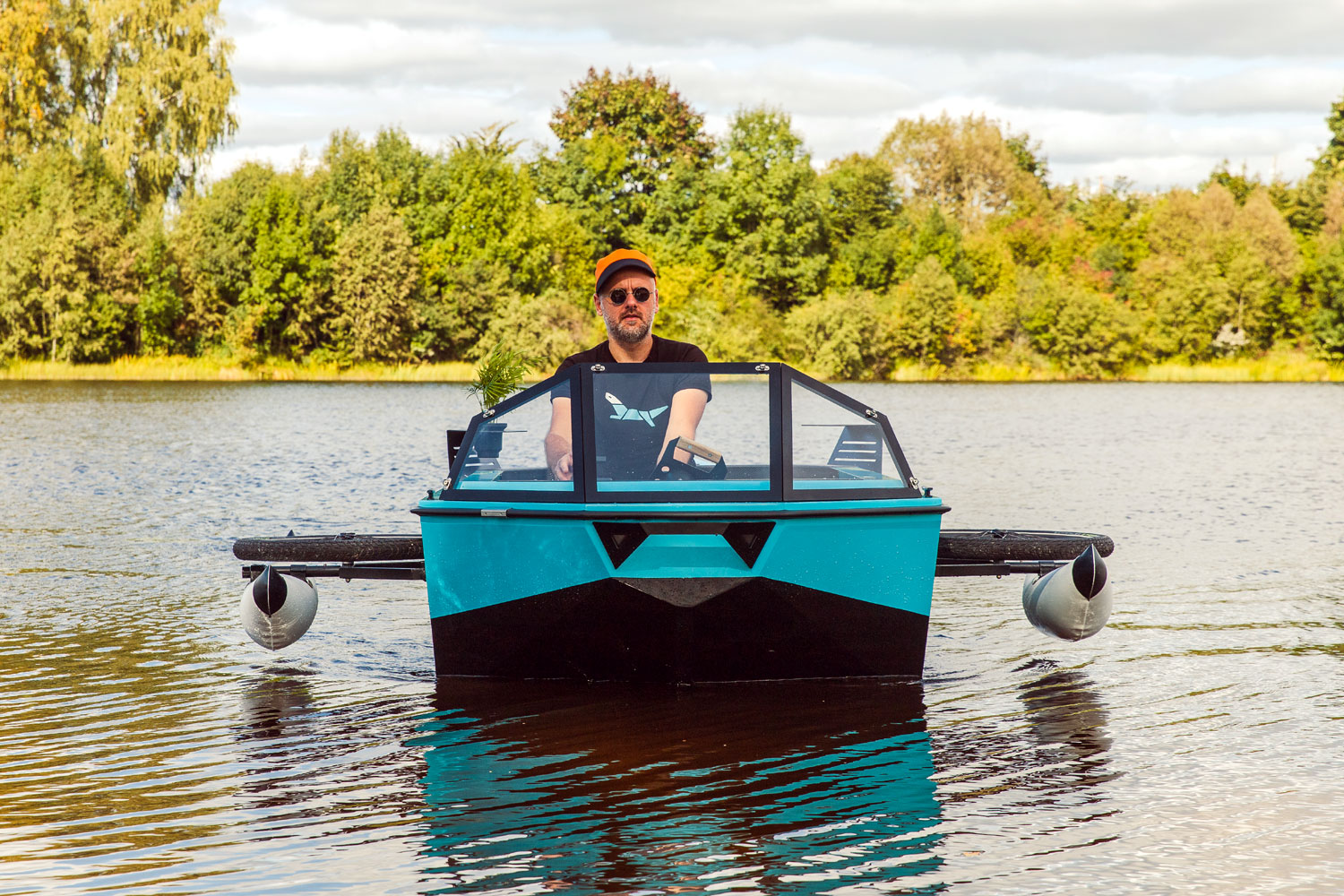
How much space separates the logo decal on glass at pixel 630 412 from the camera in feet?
21.2

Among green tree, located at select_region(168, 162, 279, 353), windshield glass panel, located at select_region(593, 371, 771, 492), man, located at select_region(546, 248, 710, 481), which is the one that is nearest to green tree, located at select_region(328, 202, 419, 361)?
green tree, located at select_region(168, 162, 279, 353)

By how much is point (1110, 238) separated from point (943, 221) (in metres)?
11.2

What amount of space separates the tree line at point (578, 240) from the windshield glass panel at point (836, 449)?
49.7 meters

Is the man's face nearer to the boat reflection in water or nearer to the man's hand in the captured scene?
the man's hand

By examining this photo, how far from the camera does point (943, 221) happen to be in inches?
2916

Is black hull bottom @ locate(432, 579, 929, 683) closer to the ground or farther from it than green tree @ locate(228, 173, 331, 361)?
closer to the ground

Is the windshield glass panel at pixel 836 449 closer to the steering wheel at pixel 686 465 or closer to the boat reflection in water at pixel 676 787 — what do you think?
the steering wheel at pixel 686 465

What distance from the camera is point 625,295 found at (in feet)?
23.0

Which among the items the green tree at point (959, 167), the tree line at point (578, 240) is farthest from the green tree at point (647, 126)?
the green tree at point (959, 167)

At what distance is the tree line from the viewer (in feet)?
181

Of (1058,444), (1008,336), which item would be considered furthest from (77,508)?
(1008,336)

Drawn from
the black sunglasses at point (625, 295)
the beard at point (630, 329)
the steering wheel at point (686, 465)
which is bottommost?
the steering wheel at point (686, 465)

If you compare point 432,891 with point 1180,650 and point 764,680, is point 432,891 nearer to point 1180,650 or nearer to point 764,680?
point 764,680

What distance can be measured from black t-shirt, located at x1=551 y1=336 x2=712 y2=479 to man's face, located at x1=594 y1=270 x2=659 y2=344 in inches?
22.1
